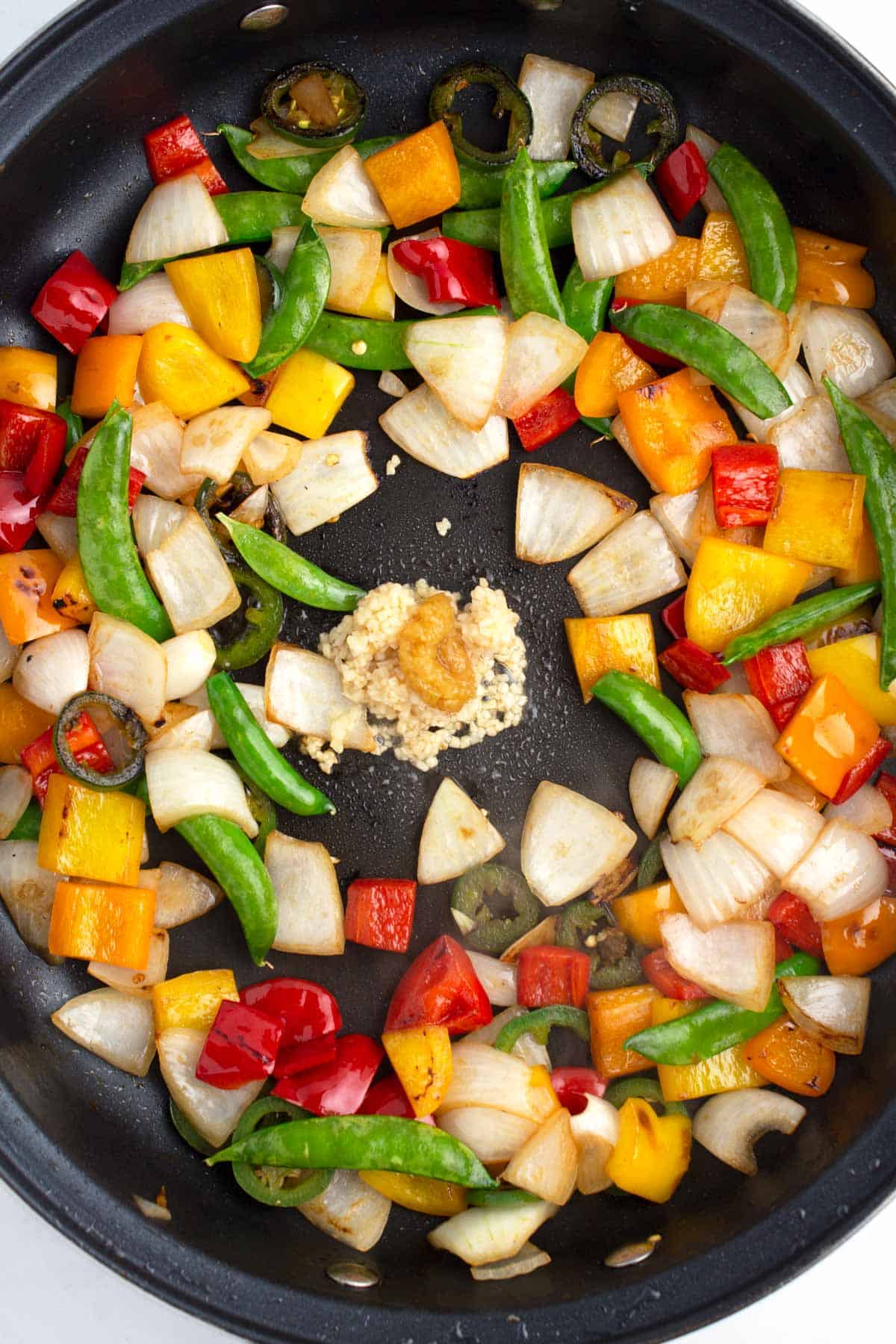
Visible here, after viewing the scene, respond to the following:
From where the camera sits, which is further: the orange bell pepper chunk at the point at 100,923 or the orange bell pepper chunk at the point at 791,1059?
the orange bell pepper chunk at the point at 791,1059

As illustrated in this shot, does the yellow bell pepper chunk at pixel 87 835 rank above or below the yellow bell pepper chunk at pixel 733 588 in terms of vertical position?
above

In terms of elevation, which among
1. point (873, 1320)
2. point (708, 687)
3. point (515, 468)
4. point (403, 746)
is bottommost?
point (873, 1320)

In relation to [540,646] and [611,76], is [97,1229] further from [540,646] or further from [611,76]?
[611,76]

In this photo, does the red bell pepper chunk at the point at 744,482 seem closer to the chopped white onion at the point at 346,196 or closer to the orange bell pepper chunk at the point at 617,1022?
the chopped white onion at the point at 346,196

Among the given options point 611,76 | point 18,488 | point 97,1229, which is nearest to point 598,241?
point 611,76

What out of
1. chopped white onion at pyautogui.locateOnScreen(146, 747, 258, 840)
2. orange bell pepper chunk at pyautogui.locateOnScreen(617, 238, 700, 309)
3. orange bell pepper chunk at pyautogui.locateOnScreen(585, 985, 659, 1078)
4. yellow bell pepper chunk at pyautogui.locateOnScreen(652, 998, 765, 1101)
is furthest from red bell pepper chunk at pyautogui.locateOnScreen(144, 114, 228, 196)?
yellow bell pepper chunk at pyautogui.locateOnScreen(652, 998, 765, 1101)

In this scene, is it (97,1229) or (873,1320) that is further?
(873,1320)

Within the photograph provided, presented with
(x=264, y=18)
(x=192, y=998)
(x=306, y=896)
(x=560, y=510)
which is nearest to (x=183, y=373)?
(x=264, y=18)

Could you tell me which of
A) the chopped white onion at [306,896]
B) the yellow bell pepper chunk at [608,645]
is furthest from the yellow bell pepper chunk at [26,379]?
the yellow bell pepper chunk at [608,645]
